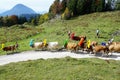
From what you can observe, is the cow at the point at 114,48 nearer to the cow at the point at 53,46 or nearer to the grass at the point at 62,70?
the grass at the point at 62,70

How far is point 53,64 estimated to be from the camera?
78.9 ft

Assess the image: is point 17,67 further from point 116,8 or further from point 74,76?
point 116,8

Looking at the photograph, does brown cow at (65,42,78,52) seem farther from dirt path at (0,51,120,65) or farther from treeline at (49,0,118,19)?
treeline at (49,0,118,19)

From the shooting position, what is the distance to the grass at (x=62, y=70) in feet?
67.2

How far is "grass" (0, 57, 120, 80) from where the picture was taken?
67.2 feet

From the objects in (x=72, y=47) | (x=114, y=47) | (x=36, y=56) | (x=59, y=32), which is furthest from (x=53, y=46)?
(x=59, y=32)

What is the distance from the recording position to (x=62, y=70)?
72.7ft

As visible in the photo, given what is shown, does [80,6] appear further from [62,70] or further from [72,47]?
[62,70]

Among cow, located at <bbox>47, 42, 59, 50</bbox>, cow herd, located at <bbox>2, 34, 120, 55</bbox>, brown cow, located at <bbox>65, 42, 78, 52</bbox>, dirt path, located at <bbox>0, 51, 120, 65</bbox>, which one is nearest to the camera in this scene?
cow herd, located at <bbox>2, 34, 120, 55</bbox>

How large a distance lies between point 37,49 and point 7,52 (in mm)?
4046

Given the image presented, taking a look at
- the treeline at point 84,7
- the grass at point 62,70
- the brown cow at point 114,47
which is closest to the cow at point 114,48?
the brown cow at point 114,47

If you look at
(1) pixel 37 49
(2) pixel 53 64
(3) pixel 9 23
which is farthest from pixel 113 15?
(3) pixel 9 23

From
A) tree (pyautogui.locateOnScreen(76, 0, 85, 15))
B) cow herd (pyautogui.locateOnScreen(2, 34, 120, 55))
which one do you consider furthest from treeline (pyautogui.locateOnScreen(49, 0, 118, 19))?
cow herd (pyautogui.locateOnScreen(2, 34, 120, 55))

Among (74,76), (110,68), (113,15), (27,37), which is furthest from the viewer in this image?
(113,15)
